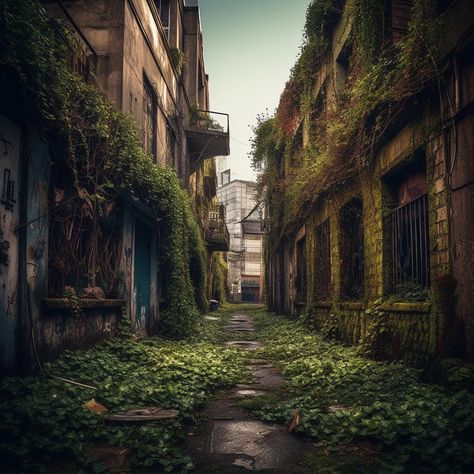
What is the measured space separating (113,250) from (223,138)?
824 cm

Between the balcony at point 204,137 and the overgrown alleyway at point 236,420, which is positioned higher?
the balcony at point 204,137

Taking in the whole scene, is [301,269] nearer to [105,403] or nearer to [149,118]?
[149,118]

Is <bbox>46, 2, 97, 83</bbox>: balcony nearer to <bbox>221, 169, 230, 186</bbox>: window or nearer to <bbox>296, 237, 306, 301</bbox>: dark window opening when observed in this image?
<bbox>296, 237, 306, 301</bbox>: dark window opening

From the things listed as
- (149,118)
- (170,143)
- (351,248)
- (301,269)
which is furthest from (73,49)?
(301,269)

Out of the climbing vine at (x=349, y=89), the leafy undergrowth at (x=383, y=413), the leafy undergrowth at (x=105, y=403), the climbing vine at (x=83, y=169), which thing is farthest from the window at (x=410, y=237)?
the climbing vine at (x=83, y=169)

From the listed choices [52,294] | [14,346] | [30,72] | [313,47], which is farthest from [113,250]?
[313,47]

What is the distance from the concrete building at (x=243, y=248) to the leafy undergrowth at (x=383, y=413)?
29.5m

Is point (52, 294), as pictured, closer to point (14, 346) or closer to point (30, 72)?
point (14, 346)

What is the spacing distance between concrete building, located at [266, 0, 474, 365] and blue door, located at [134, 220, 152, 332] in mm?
3987

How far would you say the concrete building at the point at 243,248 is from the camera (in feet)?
116

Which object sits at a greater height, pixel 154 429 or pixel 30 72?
pixel 30 72

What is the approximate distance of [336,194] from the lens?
344 inches

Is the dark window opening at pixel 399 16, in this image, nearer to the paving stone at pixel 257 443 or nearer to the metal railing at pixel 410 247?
the metal railing at pixel 410 247

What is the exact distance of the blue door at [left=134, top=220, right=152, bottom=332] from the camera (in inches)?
339
